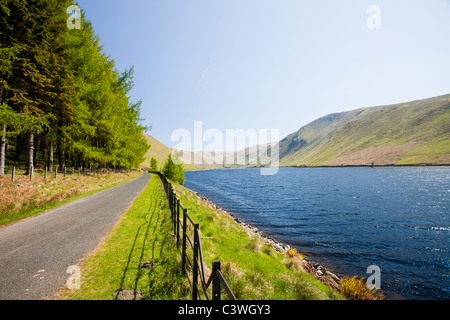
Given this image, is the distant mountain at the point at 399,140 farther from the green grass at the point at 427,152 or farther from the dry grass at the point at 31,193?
the dry grass at the point at 31,193

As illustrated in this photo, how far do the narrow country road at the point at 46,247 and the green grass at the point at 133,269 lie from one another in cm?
52

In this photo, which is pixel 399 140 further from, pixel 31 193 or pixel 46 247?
pixel 31 193

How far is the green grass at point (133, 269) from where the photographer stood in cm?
439

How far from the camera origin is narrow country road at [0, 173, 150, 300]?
179 inches

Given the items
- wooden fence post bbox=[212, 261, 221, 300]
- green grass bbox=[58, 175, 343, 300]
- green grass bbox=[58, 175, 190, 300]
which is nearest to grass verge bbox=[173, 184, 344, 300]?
green grass bbox=[58, 175, 343, 300]

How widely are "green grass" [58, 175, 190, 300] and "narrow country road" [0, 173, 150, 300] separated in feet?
1.71

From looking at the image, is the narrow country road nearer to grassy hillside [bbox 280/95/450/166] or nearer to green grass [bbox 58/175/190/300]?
green grass [bbox 58/175/190/300]

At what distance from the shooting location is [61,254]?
242 inches

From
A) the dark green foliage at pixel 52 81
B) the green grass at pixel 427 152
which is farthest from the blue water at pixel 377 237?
the green grass at pixel 427 152

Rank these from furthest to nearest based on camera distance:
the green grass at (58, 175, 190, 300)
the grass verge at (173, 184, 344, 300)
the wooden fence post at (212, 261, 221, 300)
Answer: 1. the grass verge at (173, 184, 344, 300)
2. the green grass at (58, 175, 190, 300)
3. the wooden fence post at (212, 261, 221, 300)

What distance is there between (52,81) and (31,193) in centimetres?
1154

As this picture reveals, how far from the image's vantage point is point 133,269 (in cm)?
539

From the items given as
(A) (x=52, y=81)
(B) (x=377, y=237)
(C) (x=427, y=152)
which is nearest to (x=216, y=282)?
(B) (x=377, y=237)
